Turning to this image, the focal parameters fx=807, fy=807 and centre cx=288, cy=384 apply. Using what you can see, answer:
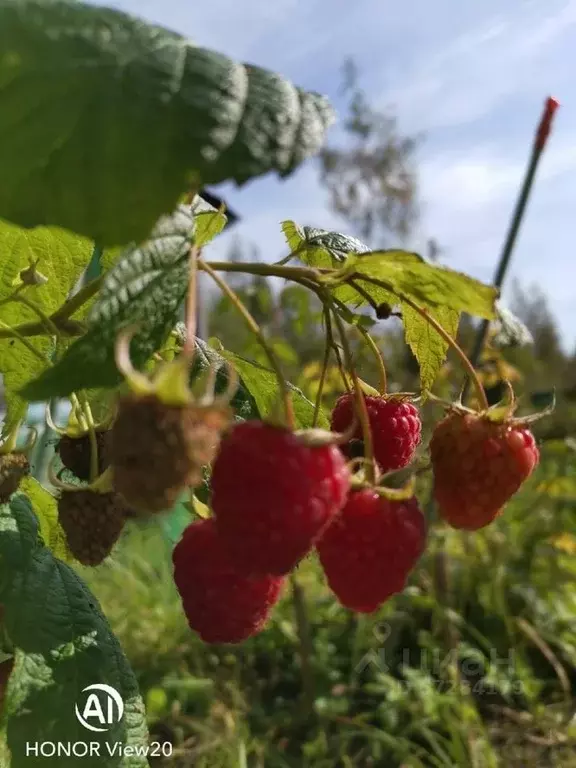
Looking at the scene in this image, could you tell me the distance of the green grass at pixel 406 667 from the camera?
6.23 ft

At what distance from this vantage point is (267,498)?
1.56 ft

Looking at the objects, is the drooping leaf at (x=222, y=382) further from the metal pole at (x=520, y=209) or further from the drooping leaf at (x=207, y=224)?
the metal pole at (x=520, y=209)

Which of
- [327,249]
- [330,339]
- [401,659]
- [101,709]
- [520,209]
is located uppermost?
[520,209]

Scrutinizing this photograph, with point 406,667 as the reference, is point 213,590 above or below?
below

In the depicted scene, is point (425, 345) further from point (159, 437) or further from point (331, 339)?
point (159, 437)

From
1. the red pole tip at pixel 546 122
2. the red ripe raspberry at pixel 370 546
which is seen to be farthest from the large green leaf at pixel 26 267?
the red pole tip at pixel 546 122

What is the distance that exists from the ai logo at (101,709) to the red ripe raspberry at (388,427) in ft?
1.00

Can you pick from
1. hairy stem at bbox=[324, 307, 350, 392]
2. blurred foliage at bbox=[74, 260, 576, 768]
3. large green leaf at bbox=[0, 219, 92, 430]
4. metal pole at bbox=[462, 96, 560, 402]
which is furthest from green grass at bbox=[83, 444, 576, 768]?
hairy stem at bbox=[324, 307, 350, 392]

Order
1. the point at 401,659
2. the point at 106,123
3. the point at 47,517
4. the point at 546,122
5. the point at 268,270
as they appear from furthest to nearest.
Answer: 1. the point at 401,659
2. the point at 546,122
3. the point at 47,517
4. the point at 268,270
5. the point at 106,123

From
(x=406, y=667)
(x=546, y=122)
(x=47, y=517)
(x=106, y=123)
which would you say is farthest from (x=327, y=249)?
(x=406, y=667)

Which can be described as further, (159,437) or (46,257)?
(46,257)

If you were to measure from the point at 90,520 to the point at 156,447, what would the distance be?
27 centimetres

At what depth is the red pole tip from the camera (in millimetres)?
1556

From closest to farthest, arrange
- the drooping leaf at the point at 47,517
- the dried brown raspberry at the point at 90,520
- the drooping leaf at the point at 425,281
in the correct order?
the drooping leaf at the point at 425,281 < the dried brown raspberry at the point at 90,520 < the drooping leaf at the point at 47,517
